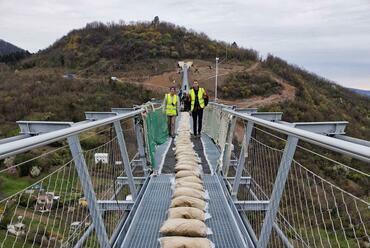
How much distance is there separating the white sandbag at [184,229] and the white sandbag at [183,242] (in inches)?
6.1

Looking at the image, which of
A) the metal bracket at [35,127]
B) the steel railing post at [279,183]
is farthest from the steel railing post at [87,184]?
the steel railing post at [279,183]

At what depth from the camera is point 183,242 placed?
10.8 ft

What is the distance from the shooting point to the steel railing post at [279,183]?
2.70m

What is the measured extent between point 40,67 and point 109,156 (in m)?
57.6

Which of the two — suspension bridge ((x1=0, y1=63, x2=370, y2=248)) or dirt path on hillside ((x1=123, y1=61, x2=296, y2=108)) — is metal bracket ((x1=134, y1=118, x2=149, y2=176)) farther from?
dirt path on hillside ((x1=123, y1=61, x2=296, y2=108))

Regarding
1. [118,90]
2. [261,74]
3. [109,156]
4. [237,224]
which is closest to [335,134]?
[237,224]

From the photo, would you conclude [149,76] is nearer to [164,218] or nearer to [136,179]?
[136,179]

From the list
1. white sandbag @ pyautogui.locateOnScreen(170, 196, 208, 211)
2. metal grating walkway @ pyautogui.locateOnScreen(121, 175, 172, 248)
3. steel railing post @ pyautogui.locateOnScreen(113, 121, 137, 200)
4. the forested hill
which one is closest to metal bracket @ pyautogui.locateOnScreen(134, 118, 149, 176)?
metal grating walkway @ pyautogui.locateOnScreen(121, 175, 172, 248)

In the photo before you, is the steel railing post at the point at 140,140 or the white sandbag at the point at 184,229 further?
the steel railing post at the point at 140,140

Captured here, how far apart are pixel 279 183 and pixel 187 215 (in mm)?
1313

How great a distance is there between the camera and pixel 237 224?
4098mm

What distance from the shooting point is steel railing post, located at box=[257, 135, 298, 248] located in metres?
2.70

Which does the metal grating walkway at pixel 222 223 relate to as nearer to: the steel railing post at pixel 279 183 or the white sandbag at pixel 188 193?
the white sandbag at pixel 188 193

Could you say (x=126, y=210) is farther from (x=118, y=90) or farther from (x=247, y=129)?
(x=118, y=90)
